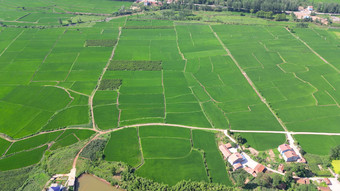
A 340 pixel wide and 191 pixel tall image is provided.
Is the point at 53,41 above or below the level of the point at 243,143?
above

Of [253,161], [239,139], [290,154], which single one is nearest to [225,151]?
[239,139]

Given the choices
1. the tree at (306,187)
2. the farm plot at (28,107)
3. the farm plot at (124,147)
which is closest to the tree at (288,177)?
the tree at (306,187)

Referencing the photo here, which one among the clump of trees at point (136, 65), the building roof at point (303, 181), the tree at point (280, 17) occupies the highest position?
the tree at point (280, 17)

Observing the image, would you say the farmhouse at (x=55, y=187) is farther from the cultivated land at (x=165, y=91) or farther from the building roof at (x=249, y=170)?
the building roof at (x=249, y=170)

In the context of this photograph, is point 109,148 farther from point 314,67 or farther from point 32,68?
point 314,67

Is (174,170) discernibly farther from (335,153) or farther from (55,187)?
(335,153)

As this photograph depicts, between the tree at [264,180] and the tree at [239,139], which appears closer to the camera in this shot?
the tree at [264,180]

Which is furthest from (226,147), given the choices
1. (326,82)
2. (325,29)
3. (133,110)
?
(325,29)
